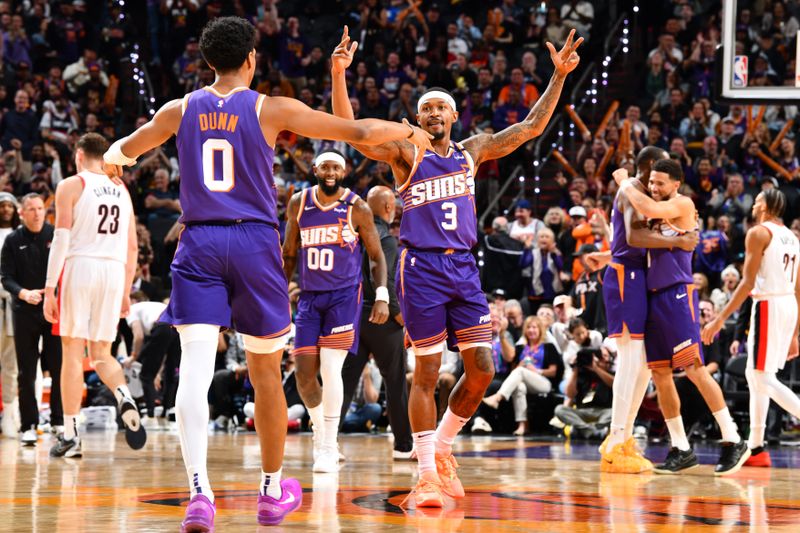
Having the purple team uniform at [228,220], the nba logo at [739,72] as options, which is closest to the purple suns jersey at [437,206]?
the purple team uniform at [228,220]

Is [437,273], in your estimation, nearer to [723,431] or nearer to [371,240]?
[371,240]

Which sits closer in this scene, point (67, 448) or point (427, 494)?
point (427, 494)

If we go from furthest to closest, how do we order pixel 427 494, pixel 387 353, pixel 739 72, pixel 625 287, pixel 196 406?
pixel 739 72, pixel 387 353, pixel 625 287, pixel 427 494, pixel 196 406

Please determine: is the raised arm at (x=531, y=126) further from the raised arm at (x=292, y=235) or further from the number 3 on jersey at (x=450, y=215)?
the raised arm at (x=292, y=235)

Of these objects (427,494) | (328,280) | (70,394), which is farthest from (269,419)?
(70,394)

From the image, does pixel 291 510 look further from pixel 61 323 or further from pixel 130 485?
pixel 61 323

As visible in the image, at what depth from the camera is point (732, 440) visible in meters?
8.52

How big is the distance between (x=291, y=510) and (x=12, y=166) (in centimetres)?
1525

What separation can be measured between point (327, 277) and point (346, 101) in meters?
2.93

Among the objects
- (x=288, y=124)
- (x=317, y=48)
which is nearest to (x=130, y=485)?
(x=288, y=124)

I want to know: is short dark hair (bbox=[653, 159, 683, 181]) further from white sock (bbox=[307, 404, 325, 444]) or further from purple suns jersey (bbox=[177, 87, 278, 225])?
purple suns jersey (bbox=[177, 87, 278, 225])

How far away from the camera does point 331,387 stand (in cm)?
874

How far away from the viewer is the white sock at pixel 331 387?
28.2 ft

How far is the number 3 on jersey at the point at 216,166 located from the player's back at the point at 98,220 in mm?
4472
